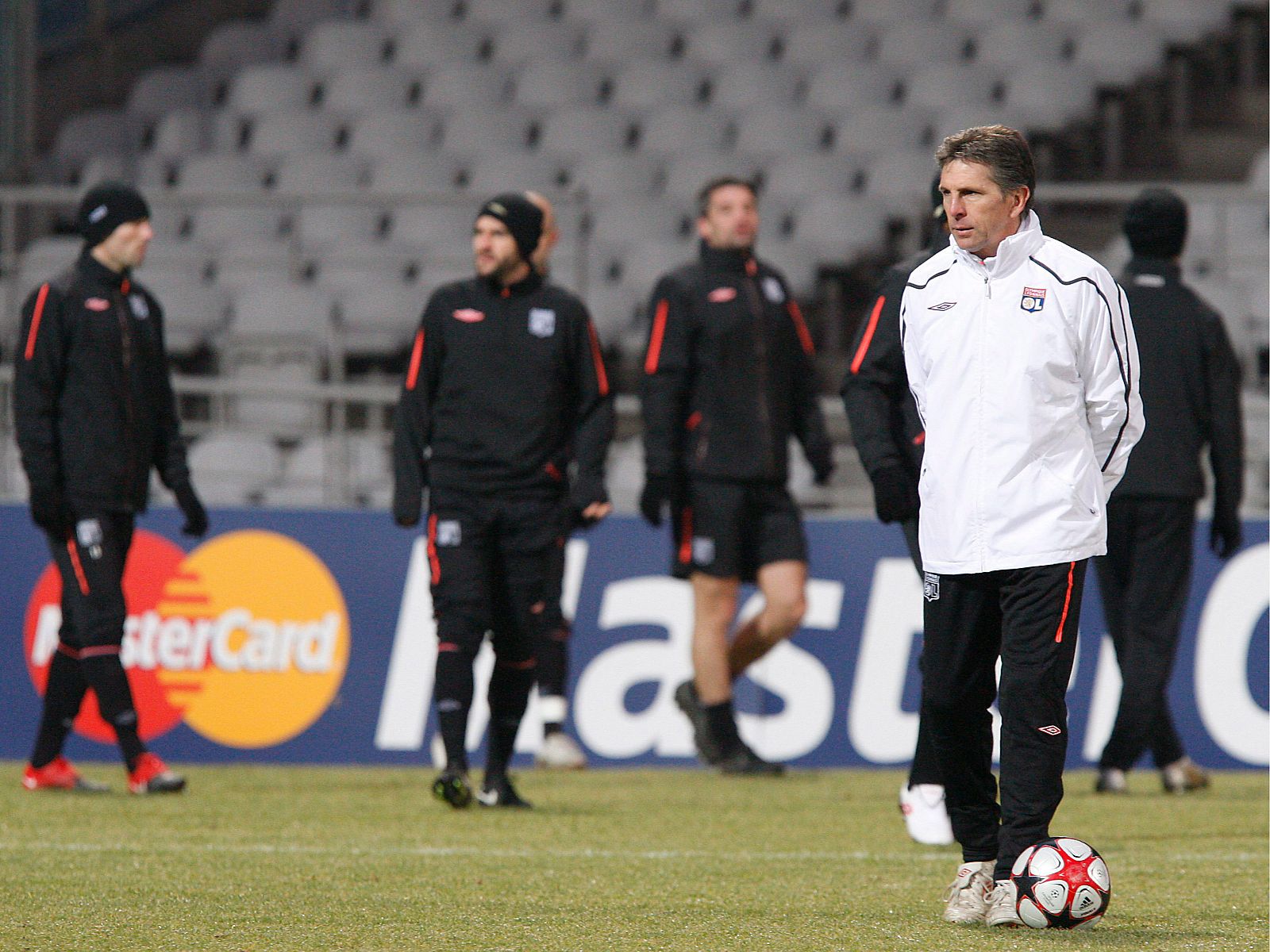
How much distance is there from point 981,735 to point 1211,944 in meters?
0.66

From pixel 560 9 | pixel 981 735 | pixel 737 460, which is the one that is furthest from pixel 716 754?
pixel 560 9

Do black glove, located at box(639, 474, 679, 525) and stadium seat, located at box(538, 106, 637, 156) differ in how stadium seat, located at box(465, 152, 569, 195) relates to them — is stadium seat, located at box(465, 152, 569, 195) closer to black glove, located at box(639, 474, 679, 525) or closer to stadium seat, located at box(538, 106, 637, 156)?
stadium seat, located at box(538, 106, 637, 156)

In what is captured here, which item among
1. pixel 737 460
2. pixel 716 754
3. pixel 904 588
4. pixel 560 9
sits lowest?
pixel 716 754

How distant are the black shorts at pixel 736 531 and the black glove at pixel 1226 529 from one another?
5.35 feet

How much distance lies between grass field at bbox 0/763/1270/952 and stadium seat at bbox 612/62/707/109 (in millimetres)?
7463

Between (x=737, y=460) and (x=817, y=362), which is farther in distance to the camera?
(x=817, y=362)

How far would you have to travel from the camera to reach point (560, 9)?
15383 mm

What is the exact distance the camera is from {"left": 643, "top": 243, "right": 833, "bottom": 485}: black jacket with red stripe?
8.07 m

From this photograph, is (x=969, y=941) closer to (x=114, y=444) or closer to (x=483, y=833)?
(x=483, y=833)

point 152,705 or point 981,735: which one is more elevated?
point 981,735

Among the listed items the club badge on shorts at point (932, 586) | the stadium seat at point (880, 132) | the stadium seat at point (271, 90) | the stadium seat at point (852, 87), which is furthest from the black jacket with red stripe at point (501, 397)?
the stadium seat at point (271, 90)

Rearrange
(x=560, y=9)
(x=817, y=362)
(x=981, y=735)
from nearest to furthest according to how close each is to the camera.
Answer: (x=981, y=735)
(x=817, y=362)
(x=560, y=9)

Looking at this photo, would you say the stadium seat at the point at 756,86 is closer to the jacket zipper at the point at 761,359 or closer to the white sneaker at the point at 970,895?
Result: the jacket zipper at the point at 761,359

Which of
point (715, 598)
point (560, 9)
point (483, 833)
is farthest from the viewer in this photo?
point (560, 9)
